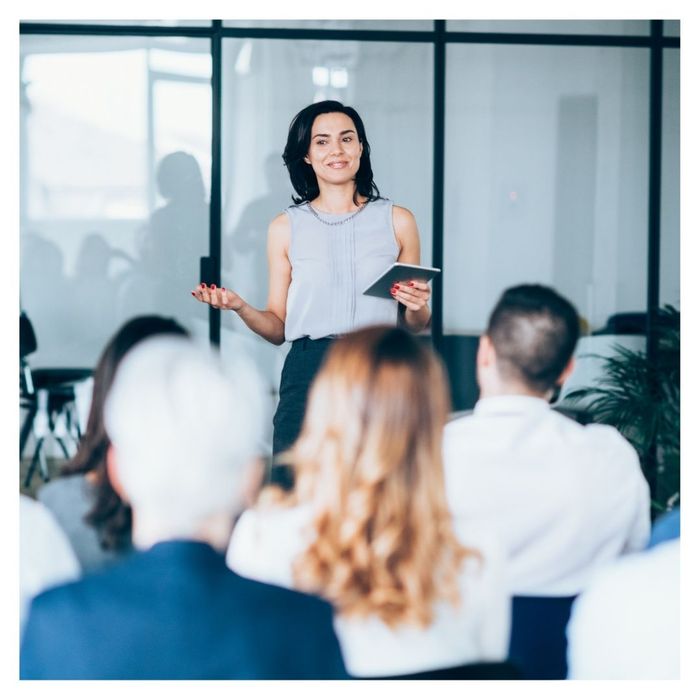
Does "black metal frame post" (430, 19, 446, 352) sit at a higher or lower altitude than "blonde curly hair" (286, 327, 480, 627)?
higher

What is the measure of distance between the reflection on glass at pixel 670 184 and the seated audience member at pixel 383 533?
11.4ft

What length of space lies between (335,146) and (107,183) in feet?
5.74

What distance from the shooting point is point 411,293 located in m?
3.63

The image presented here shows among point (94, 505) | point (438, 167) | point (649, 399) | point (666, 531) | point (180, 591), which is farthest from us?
point (438, 167)

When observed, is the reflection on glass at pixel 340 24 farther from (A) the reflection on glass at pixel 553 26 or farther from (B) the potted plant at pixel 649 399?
(B) the potted plant at pixel 649 399

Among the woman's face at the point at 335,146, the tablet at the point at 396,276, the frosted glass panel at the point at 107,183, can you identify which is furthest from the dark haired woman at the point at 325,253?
the frosted glass panel at the point at 107,183

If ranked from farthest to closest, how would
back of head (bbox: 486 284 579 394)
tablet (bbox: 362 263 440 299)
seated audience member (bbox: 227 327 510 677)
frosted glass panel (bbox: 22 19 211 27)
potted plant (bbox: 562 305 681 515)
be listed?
frosted glass panel (bbox: 22 19 211 27), potted plant (bbox: 562 305 681 515), tablet (bbox: 362 263 440 299), back of head (bbox: 486 284 579 394), seated audience member (bbox: 227 327 510 677)

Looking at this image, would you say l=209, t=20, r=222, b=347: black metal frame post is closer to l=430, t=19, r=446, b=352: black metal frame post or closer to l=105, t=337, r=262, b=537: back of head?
l=430, t=19, r=446, b=352: black metal frame post

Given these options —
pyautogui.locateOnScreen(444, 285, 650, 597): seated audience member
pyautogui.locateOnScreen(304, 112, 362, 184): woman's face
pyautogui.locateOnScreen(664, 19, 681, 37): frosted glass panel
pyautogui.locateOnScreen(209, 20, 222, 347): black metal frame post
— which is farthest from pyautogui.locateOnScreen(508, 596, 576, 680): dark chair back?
pyautogui.locateOnScreen(664, 19, 681, 37): frosted glass panel

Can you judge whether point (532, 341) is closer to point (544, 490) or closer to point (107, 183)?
point (544, 490)

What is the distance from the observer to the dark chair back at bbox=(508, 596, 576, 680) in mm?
2594

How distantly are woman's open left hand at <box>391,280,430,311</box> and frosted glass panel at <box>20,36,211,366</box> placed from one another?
1.86 m

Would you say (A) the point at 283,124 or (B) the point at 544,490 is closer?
(B) the point at 544,490

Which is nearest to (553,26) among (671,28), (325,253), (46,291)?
(671,28)
